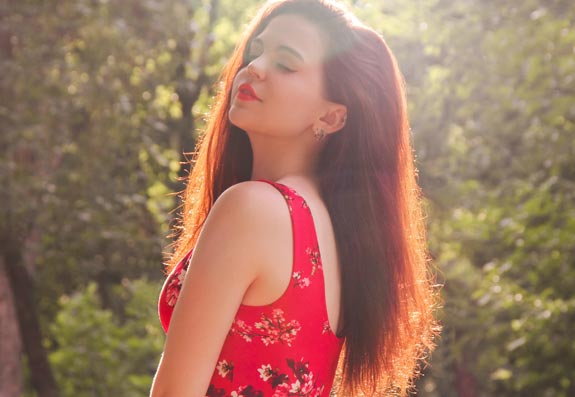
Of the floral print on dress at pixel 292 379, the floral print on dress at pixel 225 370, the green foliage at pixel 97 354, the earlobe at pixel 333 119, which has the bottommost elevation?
the green foliage at pixel 97 354

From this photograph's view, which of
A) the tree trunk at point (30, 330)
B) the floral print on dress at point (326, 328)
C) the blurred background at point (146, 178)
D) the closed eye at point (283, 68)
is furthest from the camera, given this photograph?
the tree trunk at point (30, 330)

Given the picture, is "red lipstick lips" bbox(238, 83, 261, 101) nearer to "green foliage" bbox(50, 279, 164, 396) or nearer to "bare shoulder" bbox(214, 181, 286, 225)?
"bare shoulder" bbox(214, 181, 286, 225)

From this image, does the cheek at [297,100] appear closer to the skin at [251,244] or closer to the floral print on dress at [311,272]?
the skin at [251,244]

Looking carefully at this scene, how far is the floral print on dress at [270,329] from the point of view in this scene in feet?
6.19

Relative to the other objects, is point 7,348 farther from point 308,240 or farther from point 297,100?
point 308,240

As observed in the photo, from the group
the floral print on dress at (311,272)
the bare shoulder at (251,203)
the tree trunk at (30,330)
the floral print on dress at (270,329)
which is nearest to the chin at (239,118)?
the bare shoulder at (251,203)

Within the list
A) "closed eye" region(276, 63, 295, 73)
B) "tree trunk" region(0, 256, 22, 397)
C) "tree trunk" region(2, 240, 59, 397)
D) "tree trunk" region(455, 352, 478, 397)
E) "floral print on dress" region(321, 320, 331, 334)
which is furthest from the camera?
"tree trunk" region(455, 352, 478, 397)

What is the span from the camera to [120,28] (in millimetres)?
10414

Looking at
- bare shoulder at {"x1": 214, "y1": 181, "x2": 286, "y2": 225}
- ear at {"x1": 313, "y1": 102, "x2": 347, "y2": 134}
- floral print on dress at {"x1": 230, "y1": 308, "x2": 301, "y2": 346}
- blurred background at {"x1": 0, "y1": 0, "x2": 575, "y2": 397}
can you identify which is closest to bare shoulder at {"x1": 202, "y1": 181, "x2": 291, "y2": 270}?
bare shoulder at {"x1": 214, "y1": 181, "x2": 286, "y2": 225}

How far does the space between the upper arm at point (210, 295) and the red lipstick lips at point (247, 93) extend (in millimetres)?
345

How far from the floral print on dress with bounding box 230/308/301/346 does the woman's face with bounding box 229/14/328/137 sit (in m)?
0.45

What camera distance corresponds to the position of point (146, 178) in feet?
39.0

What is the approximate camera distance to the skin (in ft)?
5.86

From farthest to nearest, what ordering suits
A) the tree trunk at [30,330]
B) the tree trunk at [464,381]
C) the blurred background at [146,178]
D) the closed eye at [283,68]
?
the tree trunk at [464,381], the tree trunk at [30,330], the blurred background at [146,178], the closed eye at [283,68]
